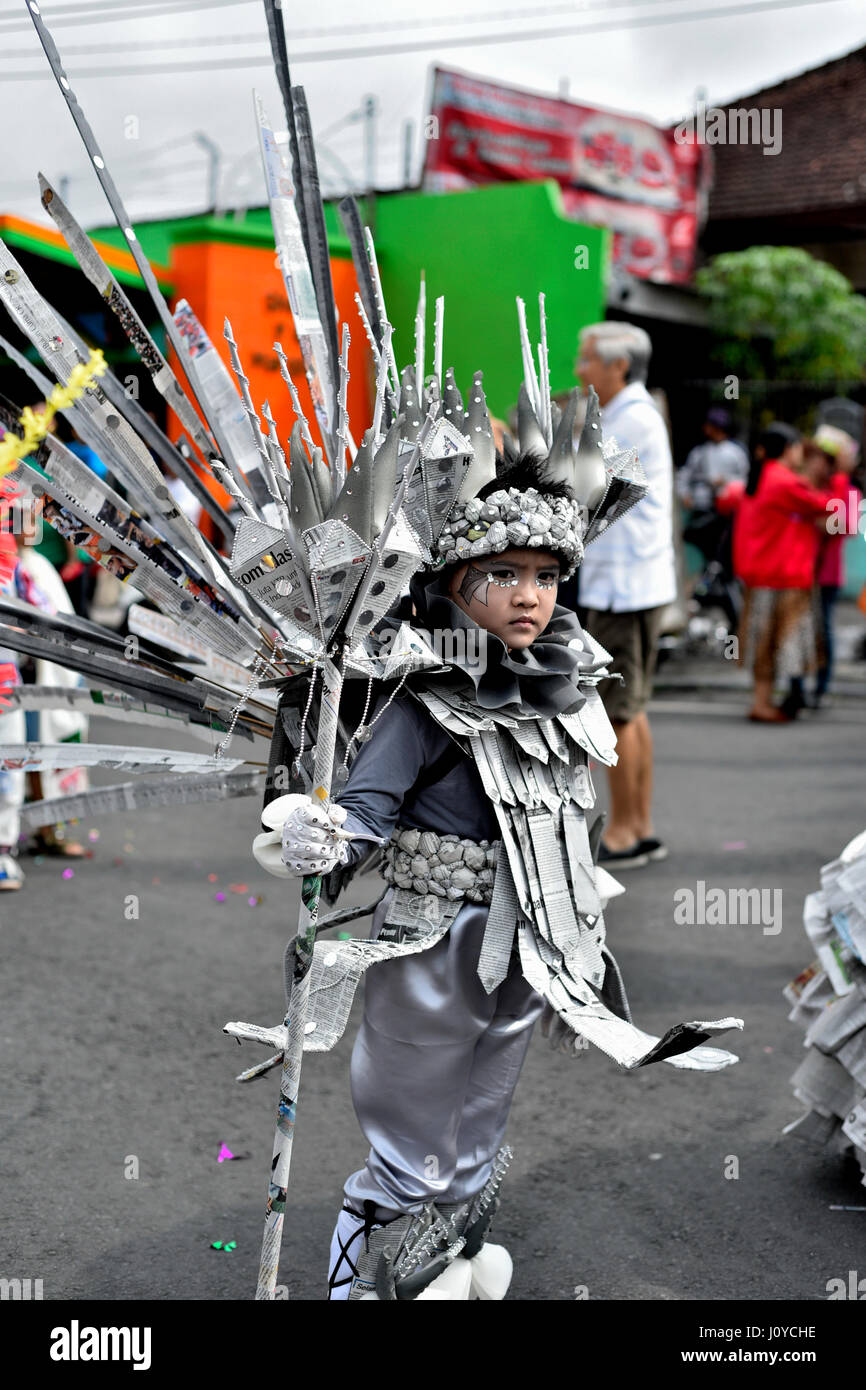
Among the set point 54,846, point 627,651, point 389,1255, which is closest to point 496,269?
point 627,651

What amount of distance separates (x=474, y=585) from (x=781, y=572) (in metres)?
7.09

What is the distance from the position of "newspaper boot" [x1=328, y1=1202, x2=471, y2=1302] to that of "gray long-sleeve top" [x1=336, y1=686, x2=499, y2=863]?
0.62 metres

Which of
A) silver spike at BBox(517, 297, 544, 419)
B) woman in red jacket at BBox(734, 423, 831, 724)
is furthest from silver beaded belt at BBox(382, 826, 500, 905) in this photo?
woman in red jacket at BBox(734, 423, 831, 724)

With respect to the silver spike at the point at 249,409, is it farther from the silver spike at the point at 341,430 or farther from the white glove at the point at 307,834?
the white glove at the point at 307,834

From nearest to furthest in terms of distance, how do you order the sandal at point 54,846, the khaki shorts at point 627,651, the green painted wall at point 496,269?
1. the khaki shorts at point 627,651
2. the sandal at point 54,846
3. the green painted wall at point 496,269

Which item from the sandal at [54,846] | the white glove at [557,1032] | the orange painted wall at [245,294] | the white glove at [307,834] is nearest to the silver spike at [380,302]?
the white glove at [307,834]

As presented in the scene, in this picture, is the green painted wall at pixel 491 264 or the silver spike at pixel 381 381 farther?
the green painted wall at pixel 491 264

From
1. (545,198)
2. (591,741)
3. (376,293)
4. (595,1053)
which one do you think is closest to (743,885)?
(595,1053)

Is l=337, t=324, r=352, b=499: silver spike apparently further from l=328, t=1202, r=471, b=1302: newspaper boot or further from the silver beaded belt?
l=328, t=1202, r=471, b=1302: newspaper boot

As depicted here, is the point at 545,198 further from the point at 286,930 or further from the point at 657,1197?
the point at 657,1197

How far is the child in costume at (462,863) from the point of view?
2.32 m

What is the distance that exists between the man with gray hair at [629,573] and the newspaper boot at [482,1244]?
2.80 metres

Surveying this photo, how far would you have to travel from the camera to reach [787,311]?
1511cm

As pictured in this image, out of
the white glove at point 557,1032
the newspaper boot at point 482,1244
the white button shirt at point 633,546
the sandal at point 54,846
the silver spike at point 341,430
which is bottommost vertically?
the sandal at point 54,846
